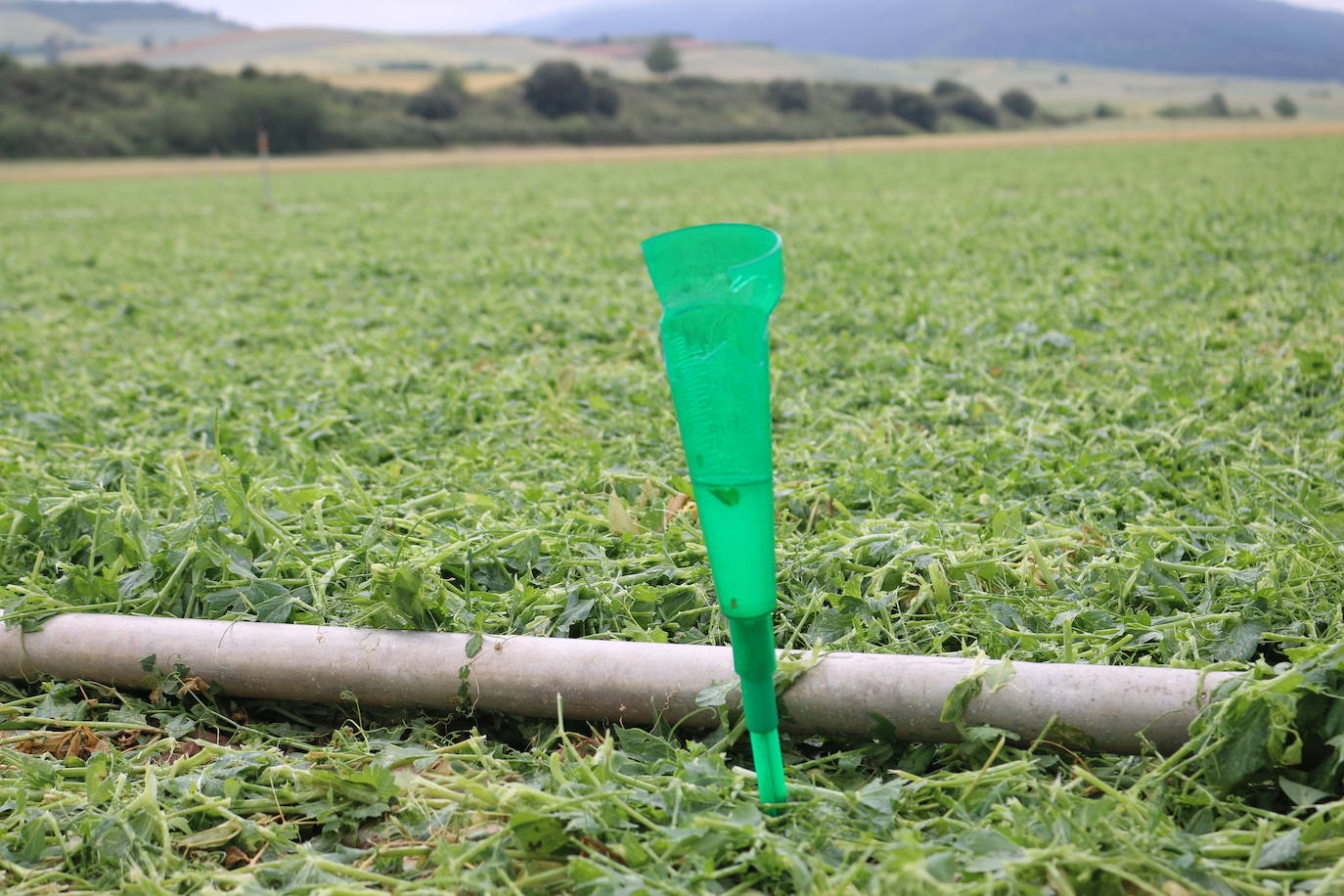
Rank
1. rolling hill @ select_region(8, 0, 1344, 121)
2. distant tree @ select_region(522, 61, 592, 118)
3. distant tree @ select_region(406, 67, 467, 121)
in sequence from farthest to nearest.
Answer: rolling hill @ select_region(8, 0, 1344, 121) → distant tree @ select_region(522, 61, 592, 118) → distant tree @ select_region(406, 67, 467, 121)

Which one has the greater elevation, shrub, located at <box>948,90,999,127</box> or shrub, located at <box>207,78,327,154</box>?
shrub, located at <box>948,90,999,127</box>

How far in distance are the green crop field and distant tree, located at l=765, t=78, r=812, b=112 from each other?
69.3 meters

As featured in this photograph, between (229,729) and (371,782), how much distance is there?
662 mm

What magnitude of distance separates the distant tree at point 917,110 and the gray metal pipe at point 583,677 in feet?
240

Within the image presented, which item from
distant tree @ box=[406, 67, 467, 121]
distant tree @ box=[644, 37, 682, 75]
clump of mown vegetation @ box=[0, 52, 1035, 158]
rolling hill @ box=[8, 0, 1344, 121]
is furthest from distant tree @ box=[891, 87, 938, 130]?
distant tree @ box=[644, 37, 682, 75]

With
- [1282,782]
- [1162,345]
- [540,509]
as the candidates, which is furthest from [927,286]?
[1282,782]

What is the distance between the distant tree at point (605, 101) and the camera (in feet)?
222

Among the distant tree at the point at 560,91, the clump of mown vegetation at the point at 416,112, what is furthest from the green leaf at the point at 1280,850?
the distant tree at the point at 560,91

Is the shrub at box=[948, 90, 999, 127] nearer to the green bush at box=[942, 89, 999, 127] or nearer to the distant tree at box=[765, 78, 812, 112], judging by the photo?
the green bush at box=[942, 89, 999, 127]

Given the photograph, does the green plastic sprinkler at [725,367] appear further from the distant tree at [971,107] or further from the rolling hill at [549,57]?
the rolling hill at [549,57]

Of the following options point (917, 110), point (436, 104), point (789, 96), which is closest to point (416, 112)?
point (436, 104)

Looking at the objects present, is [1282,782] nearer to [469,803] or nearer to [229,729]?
[469,803]

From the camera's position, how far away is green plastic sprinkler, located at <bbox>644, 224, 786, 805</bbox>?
5.20 feet

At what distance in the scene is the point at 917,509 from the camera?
346 cm
